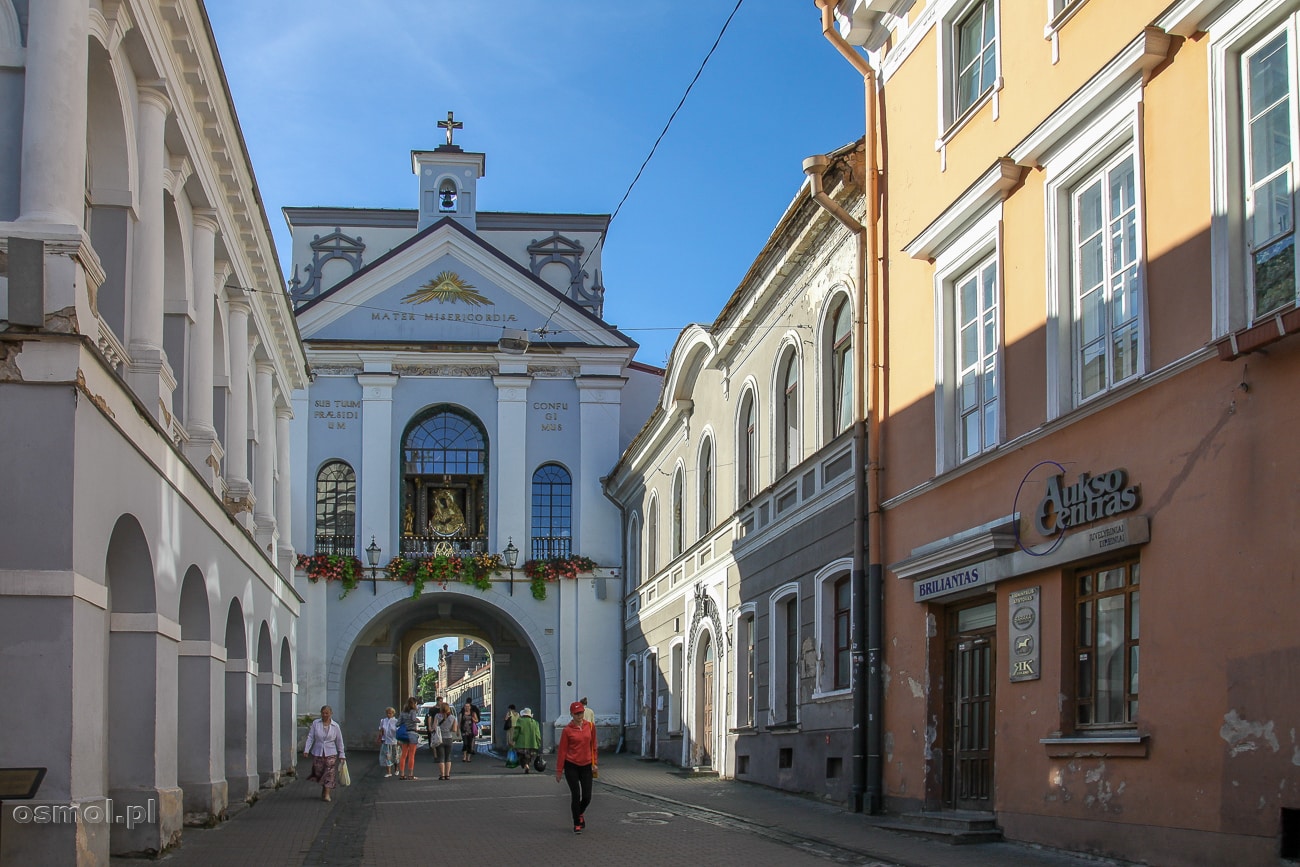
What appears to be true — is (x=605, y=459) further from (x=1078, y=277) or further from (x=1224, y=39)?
(x=1224, y=39)

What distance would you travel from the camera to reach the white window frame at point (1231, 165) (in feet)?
34.2

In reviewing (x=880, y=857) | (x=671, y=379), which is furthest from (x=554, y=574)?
(x=880, y=857)

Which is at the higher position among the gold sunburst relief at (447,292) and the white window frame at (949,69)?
the gold sunburst relief at (447,292)

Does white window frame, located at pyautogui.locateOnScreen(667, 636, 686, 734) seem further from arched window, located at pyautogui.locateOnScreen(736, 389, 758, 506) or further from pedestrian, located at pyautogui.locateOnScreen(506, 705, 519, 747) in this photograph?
arched window, located at pyautogui.locateOnScreen(736, 389, 758, 506)

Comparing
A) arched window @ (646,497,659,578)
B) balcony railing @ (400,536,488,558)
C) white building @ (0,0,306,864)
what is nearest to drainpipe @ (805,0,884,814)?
white building @ (0,0,306,864)

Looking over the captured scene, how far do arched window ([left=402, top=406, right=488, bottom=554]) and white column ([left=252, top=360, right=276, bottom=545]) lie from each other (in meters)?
13.9

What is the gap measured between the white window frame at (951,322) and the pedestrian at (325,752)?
32.5ft

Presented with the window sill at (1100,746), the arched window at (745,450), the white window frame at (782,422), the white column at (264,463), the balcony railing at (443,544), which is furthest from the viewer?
the balcony railing at (443,544)

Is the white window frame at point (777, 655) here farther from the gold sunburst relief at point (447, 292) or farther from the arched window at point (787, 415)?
the gold sunburst relief at point (447, 292)

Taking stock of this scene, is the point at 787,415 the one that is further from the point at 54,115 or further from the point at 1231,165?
the point at 54,115

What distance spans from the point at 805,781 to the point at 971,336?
7261mm

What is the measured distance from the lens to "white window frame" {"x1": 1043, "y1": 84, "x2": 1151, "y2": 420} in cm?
1228

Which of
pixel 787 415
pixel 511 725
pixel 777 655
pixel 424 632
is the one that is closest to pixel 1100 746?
pixel 777 655

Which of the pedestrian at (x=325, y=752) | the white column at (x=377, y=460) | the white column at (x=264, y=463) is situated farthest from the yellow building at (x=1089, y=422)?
the white column at (x=377, y=460)
